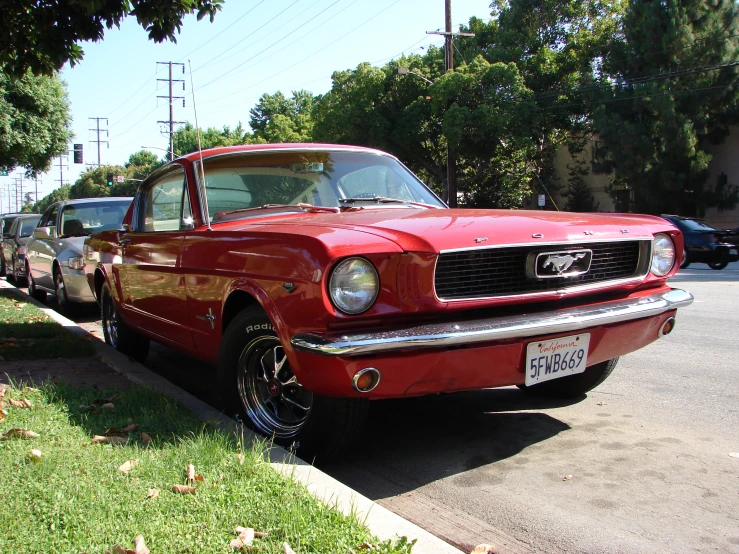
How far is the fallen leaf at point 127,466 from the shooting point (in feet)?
10.7

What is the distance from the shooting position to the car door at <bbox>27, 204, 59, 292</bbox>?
35.9 feet

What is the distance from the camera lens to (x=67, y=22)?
21.4 feet

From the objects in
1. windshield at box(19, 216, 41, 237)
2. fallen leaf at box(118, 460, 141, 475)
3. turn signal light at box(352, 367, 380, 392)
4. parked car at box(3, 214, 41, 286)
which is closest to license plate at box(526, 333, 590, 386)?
turn signal light at box(352, 367, 380, 392)

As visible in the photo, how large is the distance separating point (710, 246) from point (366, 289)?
61.4ft

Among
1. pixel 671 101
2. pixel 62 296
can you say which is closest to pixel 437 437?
pixel 62 296

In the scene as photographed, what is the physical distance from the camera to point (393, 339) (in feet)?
10.4

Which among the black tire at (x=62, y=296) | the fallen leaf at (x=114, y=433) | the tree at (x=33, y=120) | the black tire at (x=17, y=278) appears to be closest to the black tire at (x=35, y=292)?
the black tire at (x=62, y=296)

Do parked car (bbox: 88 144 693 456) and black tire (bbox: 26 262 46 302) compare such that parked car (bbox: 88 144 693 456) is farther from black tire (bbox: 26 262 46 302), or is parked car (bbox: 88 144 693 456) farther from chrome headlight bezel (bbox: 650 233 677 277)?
black tire (bbox: 26 262 46 302)

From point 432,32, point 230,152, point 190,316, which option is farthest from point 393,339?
point 432,32

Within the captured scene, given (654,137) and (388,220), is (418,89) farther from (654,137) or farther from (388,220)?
(388,220)

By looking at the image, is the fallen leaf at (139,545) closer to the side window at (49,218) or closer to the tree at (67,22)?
the tree at (67,22)

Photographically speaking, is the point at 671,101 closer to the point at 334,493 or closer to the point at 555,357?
the point at 555,357

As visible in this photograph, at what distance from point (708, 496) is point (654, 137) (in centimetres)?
3210

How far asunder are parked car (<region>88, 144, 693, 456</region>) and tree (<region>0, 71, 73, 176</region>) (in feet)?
53.1
